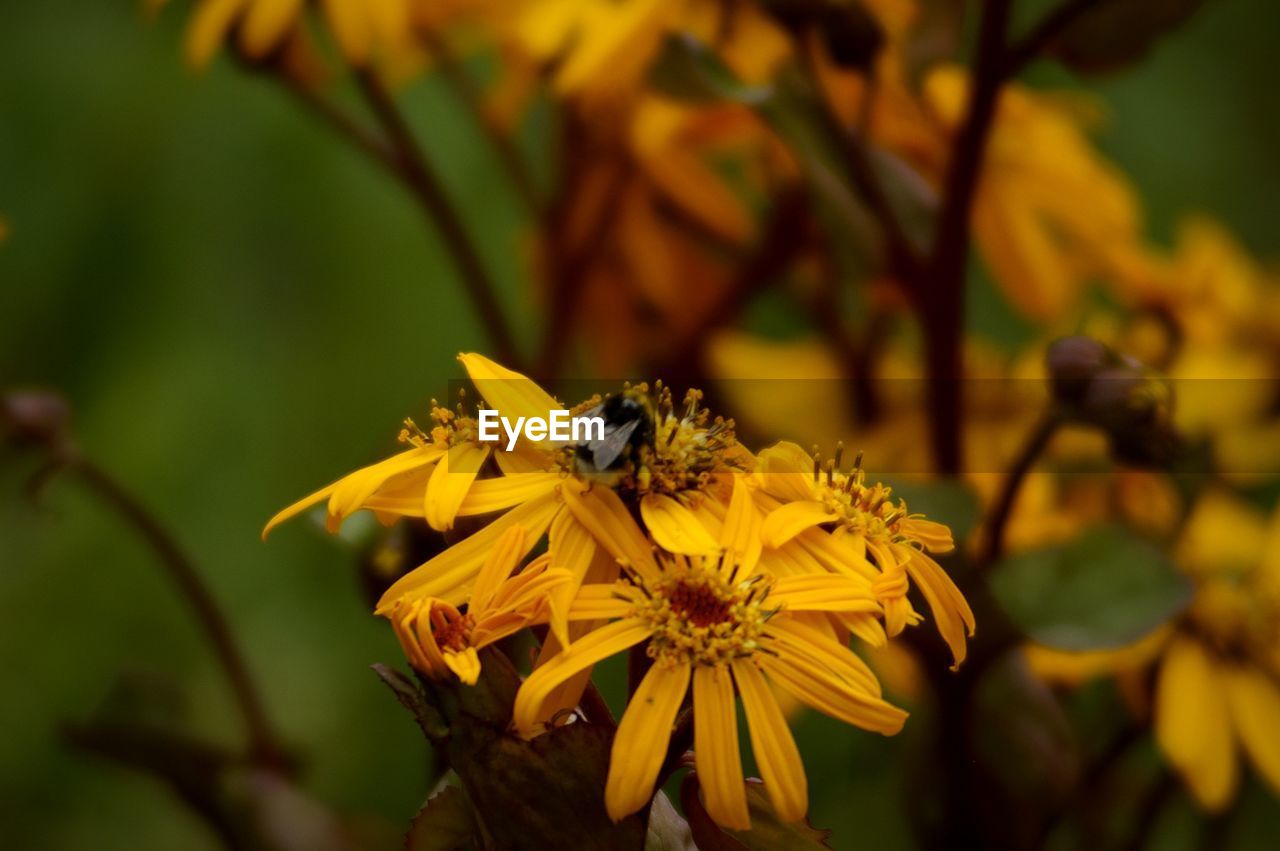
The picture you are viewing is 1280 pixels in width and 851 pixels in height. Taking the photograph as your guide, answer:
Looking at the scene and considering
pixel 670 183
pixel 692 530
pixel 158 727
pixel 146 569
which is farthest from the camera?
pixel 146 569

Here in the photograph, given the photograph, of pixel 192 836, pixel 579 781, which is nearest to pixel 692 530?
pixel 579 781

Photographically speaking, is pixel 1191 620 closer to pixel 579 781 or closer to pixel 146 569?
pixel 579 781

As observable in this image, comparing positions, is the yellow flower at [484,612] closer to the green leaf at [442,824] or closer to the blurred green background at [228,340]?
the green leaf at [442,824]

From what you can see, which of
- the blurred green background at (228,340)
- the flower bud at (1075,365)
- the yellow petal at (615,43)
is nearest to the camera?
the flower bud at (1075,365)

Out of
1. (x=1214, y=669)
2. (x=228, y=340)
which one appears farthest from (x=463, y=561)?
(x=228, y=340)

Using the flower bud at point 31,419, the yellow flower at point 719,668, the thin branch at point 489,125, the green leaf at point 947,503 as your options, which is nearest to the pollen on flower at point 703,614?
the yellow flower at point 719,668
